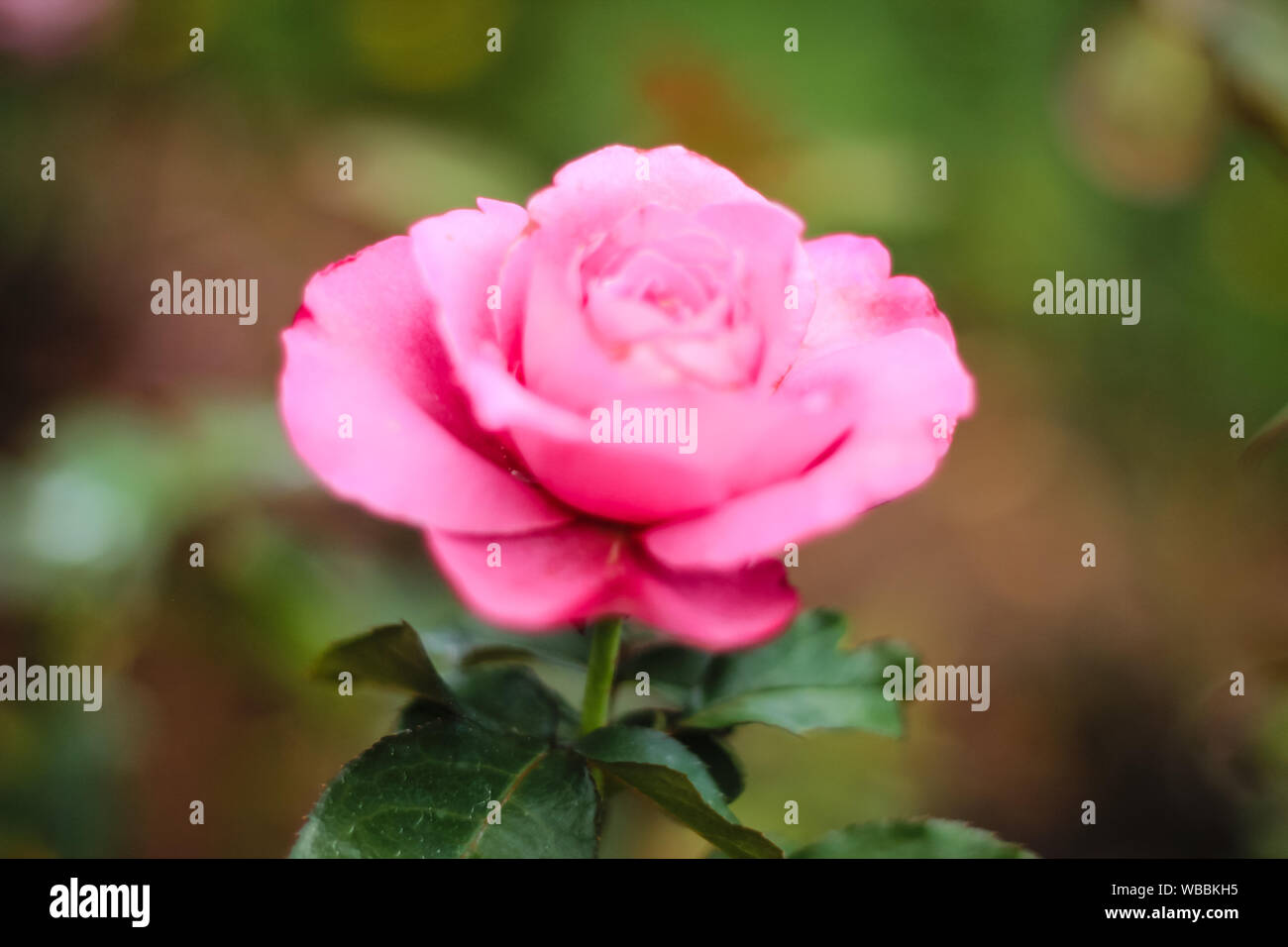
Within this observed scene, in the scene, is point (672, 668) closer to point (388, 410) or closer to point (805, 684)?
point (805, 684)

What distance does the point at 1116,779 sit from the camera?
5.08ft

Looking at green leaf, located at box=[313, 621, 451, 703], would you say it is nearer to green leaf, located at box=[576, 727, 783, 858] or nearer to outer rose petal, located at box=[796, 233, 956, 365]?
green leaf, located at box=[576, 727, 783, 858]

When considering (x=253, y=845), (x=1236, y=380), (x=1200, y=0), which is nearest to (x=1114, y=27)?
(x=1236, y=380)

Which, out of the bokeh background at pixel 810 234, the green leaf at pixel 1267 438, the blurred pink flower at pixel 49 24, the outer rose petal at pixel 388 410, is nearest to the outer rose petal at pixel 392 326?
the outer rose petal at pixel 388 410

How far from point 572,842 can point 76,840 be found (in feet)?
2.84

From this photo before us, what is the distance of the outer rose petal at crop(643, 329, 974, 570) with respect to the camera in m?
0.37

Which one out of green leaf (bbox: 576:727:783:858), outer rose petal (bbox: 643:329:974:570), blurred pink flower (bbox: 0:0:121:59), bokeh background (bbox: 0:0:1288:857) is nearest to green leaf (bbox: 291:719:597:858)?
green leaf (bbox: 576:727:783:858)

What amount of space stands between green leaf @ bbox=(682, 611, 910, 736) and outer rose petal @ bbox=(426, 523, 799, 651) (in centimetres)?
14

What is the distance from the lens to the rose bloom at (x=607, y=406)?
0.38 m

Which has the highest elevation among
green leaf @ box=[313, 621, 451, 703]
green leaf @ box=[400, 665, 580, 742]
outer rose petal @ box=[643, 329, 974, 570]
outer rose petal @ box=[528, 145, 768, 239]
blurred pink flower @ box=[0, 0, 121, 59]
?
blurred pink flower @ box=[0, 0, 121, 59]

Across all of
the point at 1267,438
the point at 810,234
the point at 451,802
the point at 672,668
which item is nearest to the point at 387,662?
the point at 451,802

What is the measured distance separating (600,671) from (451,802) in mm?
80

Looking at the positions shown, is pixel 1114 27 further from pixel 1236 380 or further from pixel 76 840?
Result: pixel 76 840

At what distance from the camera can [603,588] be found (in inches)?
15.6
